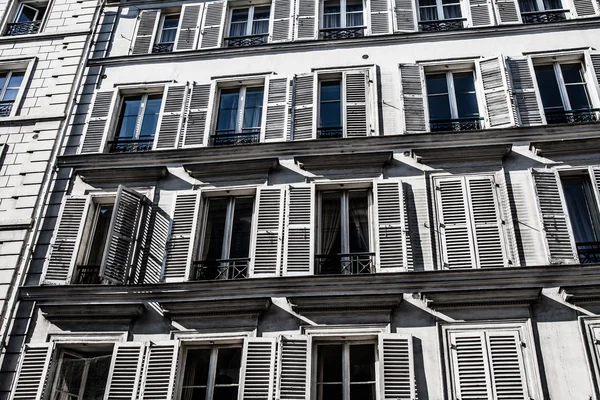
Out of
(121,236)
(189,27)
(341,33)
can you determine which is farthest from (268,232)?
(189,27)

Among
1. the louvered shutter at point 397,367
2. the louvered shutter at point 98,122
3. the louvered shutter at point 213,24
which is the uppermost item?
the louvered shutter at point 213,24

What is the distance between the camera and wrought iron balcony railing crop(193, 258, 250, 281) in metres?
12.6

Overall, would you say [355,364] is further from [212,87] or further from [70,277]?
[212,87]

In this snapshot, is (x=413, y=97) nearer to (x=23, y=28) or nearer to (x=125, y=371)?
(x=125, y=371)

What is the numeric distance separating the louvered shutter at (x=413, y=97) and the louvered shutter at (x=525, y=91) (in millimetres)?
1865

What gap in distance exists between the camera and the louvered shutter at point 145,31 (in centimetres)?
1655

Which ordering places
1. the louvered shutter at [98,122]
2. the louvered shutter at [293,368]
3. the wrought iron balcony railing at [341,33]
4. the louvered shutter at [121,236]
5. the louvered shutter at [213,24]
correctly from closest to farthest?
the louvered shutter at [293,368]
the louvered shutter at [121,236]
the louvered shutter at [98,122]
the wrought iron balcony railing at [341,33]
the louvered shutter at [213,24]

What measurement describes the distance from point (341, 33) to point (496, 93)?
4.04 m

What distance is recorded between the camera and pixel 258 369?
11180mm

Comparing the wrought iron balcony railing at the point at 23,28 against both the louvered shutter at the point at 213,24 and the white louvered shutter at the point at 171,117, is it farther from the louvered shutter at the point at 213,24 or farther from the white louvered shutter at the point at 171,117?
the white louvered shutter at the point at 171,117

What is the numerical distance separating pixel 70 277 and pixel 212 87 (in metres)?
5.24

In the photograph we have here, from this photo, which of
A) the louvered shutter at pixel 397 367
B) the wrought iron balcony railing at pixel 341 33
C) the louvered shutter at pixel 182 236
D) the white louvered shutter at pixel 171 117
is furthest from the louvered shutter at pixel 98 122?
the louvered shutter at pixel 397 367

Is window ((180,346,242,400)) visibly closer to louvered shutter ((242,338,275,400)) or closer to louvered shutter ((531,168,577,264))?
louvered shutter ((242,338,275,400))

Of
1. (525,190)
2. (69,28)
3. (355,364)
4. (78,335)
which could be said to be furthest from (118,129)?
(525,190)
